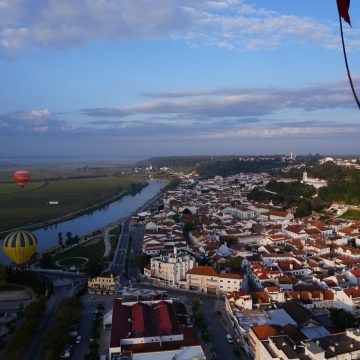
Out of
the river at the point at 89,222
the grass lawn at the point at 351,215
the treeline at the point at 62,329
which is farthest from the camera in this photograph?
the grass lawn at the point at 351,215

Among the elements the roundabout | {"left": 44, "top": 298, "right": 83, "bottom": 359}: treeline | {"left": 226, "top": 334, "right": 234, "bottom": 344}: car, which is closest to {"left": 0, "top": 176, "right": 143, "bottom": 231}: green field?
the roundabout

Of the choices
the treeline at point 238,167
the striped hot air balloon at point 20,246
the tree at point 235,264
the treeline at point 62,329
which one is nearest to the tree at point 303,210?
the tree at point 235,264

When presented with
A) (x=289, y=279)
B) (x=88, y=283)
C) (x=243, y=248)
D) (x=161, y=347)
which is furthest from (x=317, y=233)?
(x=161, y=347)

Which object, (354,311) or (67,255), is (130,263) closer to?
(67,255)

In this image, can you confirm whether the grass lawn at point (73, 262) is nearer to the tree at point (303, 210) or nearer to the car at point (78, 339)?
the car at point (78, 339)

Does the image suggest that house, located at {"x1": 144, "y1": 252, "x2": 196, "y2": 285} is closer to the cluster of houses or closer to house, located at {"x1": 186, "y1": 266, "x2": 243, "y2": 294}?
the cluster of houses
